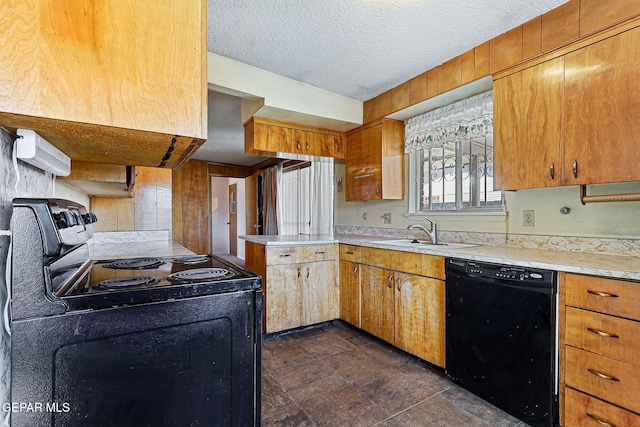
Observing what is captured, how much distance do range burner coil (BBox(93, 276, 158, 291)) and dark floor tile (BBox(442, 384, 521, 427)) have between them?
1.87 metres

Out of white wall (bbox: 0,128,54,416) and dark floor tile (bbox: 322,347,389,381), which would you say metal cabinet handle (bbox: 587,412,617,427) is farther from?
white wall (bbox: 0,128,54,416)

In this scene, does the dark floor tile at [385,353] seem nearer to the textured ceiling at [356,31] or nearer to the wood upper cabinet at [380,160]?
the wood upper cabinet at [380,160]

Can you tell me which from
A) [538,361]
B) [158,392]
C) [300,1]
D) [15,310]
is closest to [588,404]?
[538,361]

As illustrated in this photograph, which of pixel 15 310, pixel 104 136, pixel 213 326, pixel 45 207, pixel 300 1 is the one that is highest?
pixel 300 1

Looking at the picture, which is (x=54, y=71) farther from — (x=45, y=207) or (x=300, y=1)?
(x=300, y=1)

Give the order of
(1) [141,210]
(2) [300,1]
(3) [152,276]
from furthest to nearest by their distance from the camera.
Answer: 1. (1) [141,210]
2. (2) [300,1]
3. (3) [152,276]

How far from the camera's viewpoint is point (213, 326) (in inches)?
39.9

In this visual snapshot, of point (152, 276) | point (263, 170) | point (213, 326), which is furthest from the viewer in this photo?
point (263, 170)

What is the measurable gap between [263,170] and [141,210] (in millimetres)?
2995

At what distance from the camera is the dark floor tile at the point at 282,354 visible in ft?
7.70

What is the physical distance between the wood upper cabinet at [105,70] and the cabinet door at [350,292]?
2316 mm

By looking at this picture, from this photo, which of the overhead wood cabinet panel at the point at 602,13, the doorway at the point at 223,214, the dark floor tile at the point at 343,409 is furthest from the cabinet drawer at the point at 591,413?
the doorway at the point at 223,214

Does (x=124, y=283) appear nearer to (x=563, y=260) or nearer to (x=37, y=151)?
(x=37, y=151)

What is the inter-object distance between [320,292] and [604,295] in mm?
2180
